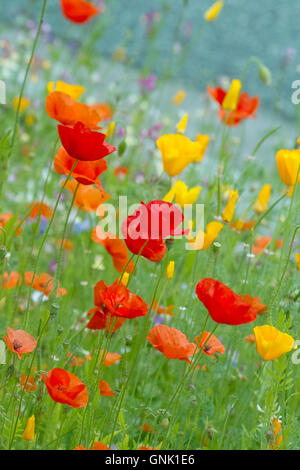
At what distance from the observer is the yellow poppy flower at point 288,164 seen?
0.94 metres

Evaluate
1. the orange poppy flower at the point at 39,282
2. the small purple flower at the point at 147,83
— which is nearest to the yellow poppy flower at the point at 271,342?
the orange poppy flower at the point at 39,282

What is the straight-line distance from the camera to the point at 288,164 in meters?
0.95

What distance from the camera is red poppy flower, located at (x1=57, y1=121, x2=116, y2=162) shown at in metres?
0.73

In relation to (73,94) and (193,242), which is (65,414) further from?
(73,94)

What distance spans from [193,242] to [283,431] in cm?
27

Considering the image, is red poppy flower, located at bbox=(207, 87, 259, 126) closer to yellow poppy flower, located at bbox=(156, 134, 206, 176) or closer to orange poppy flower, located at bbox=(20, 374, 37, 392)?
yellow poppy flower, located at bbox=(156, 134, 206, 176)

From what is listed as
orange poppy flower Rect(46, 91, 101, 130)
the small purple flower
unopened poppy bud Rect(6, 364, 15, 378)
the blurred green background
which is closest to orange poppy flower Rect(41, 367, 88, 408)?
unopened poppy bud Rect(6, 364, 15, 378)

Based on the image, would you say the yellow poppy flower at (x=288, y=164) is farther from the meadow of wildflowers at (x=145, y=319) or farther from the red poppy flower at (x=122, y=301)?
the red poppy flower at (x=122, y=301)

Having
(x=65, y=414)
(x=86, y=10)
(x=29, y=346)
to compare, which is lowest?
(x=65, y=414)

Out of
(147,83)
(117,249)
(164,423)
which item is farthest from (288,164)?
(147,83)

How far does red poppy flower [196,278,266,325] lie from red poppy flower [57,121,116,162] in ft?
0.57

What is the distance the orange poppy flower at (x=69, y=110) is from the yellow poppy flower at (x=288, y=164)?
251mm
